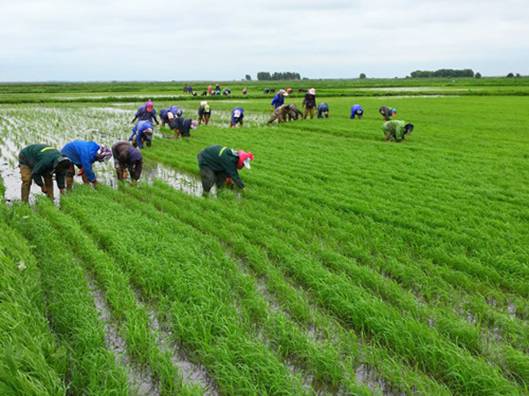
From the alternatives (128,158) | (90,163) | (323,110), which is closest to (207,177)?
(128,158)

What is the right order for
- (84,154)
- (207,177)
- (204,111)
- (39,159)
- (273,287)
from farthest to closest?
(204,111), (207,177), (84,154), (39,159), (273,287)

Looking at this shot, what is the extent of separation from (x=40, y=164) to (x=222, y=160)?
9.47ft

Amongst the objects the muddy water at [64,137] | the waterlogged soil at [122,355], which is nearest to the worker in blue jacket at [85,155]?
the muddy water at [64,137]

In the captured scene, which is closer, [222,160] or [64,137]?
[222,160]

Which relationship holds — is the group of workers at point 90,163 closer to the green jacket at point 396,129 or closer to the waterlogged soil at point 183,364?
the waterlogged soil at point 183,364

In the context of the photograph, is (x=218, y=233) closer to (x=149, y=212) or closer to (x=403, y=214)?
(x=149, y=212)

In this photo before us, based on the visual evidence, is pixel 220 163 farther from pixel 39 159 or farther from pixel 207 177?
pixel 39 159

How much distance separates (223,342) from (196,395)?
54cm

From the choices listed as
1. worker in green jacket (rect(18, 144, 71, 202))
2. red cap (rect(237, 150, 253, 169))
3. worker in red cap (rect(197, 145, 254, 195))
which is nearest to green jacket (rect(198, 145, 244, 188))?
worker in red cap (rect(197, 145, 254, 195))

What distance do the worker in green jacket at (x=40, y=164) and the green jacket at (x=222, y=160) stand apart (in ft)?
7.34

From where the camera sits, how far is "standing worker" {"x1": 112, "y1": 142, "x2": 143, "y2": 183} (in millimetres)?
7438

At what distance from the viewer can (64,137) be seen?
1302cm

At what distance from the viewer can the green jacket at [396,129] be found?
11816mm

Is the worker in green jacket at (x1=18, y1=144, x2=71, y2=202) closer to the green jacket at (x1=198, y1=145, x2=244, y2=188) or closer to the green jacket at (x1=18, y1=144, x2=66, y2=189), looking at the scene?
the green jacket at (x1=18, y1=144, x2=66, y2=189)
